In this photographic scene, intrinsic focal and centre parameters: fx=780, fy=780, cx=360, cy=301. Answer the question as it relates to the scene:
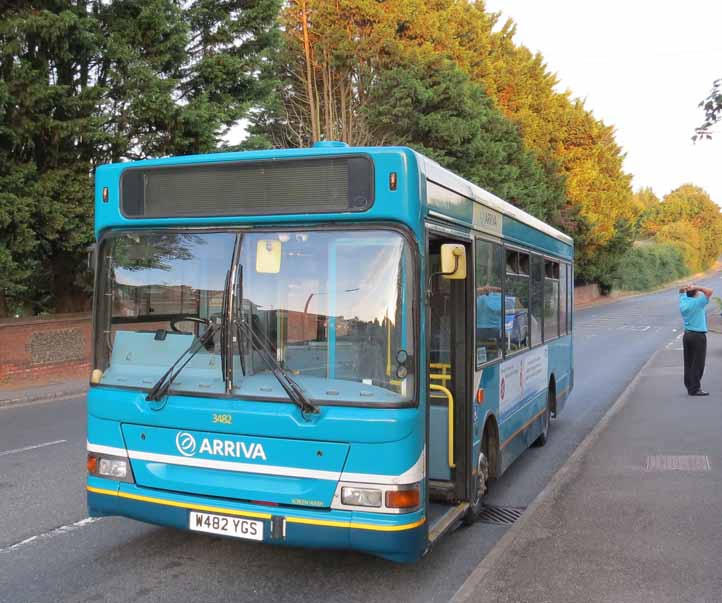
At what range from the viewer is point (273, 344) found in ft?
15.7

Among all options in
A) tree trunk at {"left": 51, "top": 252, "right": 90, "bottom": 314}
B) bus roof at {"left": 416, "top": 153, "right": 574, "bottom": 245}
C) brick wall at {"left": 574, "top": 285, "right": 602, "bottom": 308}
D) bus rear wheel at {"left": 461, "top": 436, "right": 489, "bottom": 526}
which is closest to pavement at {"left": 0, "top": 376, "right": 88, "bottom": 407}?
tree trunk at {"left": 51, "top": 252, "right": 90, "bottom": 314}

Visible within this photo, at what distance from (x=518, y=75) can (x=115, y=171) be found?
41.9m

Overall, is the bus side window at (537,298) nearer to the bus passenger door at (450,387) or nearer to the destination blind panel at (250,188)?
the bus passenger door at (450,387)

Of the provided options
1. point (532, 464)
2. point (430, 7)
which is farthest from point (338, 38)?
point (532, 464)

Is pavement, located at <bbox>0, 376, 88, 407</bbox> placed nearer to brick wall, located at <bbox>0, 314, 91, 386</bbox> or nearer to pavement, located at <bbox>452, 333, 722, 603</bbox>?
brick wall, located at <bbox>0, 314, 91, 386</bbox>

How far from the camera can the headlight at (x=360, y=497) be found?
14.7 ft

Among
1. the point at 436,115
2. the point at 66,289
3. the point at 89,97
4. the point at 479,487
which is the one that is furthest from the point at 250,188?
the point at 436,115

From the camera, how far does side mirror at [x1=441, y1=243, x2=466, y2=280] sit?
4.73 m

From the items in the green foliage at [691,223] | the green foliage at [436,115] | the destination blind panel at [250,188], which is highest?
the green foliage at [691,223]

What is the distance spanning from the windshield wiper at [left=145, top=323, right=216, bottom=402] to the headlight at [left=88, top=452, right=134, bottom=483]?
1.55ft

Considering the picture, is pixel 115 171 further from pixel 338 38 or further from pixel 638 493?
pixel 338 38

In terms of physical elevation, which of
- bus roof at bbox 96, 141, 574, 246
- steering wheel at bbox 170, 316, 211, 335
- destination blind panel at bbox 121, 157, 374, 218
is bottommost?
steering wheel at bbox 170, 316, 211, 335

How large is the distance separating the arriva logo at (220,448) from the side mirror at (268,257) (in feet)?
3.49

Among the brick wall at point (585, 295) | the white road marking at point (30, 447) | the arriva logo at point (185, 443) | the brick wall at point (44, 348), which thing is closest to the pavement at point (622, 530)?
the arriva logo at point (185, 443)
